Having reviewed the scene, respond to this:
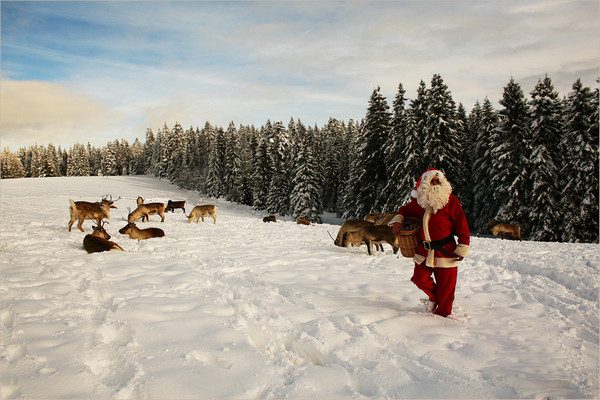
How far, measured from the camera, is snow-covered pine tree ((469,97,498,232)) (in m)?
32.7

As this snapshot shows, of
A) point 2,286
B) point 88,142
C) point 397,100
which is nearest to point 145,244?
point 2,286

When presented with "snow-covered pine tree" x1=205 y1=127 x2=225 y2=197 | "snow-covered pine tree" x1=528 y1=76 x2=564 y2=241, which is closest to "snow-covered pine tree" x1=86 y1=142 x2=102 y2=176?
"snow-covered pine tree" x1=205 y1=127 x2=225 y2=197

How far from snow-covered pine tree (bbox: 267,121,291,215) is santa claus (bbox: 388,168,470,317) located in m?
40.9

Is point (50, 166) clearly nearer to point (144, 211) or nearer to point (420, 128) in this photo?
point (144, 211)

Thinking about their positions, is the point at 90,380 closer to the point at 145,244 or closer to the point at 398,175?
the point at 145,244

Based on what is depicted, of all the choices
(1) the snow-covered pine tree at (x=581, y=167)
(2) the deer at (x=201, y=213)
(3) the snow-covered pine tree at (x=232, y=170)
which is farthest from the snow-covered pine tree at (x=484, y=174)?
(3) the snow-covered pine tree at (x=232, y=170)

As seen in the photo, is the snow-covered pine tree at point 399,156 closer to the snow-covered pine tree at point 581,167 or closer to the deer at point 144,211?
the snow-covered pine tree at point 581,167

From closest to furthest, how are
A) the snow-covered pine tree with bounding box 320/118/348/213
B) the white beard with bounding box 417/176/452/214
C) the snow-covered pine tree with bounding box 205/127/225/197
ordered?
the white beard with bounding box 417/176/452/214, the snow-covered pine tree with bounding box 320/118/348/213, the snow-covered pine tree with bounding box 205/127/225/197

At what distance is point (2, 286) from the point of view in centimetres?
505

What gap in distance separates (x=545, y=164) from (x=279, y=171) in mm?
32267

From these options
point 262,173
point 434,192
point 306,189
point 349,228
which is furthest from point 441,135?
point 262,173

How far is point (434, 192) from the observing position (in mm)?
4727

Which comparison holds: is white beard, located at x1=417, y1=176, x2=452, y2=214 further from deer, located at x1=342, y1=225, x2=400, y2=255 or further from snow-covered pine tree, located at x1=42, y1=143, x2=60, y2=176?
snow-covered pine tree, located at x1=42, y1=143, x2=60, y2=176

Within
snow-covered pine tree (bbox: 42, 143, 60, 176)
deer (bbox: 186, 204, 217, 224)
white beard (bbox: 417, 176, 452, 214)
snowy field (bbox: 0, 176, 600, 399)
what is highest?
snow-covered pine tree (bbox: 42, 143, 60, 176)
